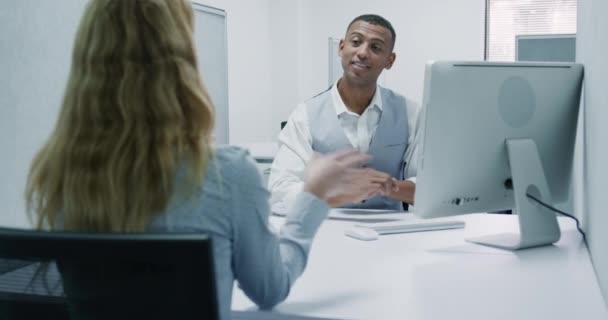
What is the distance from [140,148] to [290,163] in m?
1.43

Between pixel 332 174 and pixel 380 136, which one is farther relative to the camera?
pixel 380 136

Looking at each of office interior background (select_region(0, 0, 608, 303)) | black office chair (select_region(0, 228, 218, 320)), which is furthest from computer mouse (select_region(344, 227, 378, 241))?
office interior background (select_region(0, 0, 608, 303))

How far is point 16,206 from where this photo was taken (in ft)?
8.43

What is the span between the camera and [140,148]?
818 mm

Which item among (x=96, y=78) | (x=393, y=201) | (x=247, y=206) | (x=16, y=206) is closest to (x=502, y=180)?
(x=393, y=201)

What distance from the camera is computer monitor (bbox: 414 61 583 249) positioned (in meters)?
1.46

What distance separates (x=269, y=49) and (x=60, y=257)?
5218mm

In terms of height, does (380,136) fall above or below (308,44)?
below

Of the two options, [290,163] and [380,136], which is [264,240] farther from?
[380,136]

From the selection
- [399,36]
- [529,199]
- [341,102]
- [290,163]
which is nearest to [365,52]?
[341,102]

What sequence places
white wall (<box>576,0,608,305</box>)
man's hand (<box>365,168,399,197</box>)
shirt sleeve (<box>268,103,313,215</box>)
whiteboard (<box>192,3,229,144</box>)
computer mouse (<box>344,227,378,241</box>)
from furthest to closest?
whiteboard (<box>192,3,229,144</box>)
shirt sleeve (<box>268,103,313,215</box>)
man's hand (<box>365,168,399,197</box>)
computer mouse (<box>344,227,378,241</box>)
white wall (<box>576,0,608,305</box>)

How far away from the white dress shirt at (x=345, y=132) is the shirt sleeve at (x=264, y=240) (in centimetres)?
109

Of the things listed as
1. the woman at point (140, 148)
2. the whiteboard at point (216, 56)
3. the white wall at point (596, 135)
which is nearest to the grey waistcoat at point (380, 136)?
the white wall at point (596, 135)

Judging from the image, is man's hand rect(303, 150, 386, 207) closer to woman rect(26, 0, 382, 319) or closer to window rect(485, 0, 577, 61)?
woman rect(26, 0, 382, 319)
